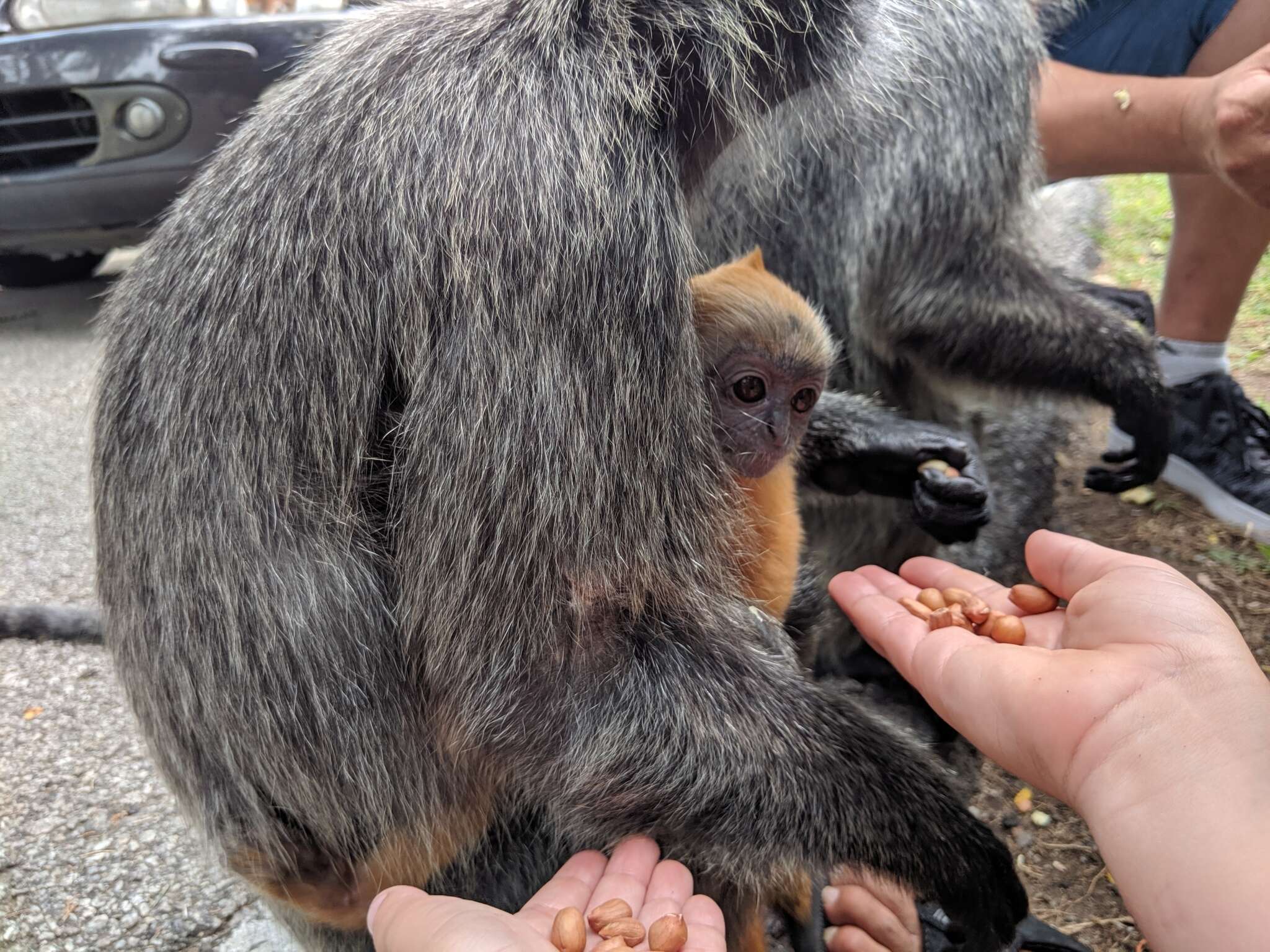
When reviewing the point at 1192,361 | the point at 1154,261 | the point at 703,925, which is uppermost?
the point at 703,925

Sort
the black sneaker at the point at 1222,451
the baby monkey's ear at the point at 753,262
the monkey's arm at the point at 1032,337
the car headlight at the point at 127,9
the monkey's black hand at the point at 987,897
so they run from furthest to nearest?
the car headlight at the point at 127,9, the black sneaker at the point at 1222,451, the monkey's arm at the point at 1032,337, the baby monkey's ear at the point at 753,262, the monkey's black hand at the point at 987,897

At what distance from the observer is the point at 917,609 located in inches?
72.1

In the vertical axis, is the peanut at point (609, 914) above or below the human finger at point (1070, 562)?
below

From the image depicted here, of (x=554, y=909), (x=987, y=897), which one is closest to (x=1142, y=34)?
(x=987, y=897)

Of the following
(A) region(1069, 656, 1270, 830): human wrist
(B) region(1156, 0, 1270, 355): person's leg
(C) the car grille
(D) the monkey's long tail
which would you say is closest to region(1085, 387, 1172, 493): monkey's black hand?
(B) region(1156, 0, 1270, 355): person's leg

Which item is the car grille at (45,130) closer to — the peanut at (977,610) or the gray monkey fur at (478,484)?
the gray monkey fur at (478,484)

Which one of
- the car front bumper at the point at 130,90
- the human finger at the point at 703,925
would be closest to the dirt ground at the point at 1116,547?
the human finger at the point at 703,925

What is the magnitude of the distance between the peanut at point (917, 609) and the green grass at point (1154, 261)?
2.47m

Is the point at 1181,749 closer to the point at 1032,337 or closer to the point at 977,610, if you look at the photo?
the point at 977,610

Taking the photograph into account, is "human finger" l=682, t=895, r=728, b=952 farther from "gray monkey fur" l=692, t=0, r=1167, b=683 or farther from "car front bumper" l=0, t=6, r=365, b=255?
"car front bumper" l=0, t=6, r=365, b=255

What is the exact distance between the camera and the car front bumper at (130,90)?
3.82m

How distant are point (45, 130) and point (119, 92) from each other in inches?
13.2

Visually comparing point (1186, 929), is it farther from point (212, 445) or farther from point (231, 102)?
point (231, 102)

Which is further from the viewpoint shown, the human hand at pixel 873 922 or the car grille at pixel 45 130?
the car grille at pixel 45 130
